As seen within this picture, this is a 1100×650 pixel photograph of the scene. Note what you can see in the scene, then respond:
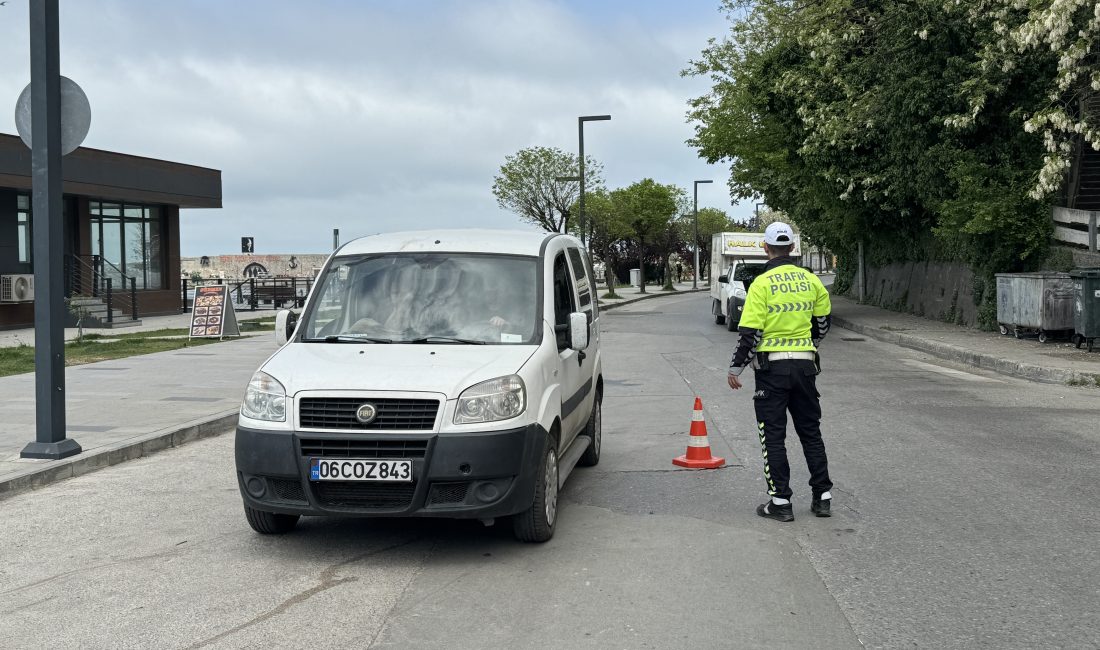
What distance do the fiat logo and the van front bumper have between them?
8 centimetres

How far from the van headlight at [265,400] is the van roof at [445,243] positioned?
1414 millimetres

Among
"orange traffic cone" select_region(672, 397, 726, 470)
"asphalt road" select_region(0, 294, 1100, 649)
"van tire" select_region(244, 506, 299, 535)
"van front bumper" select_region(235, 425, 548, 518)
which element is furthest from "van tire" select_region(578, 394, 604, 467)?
"van tire" select_region(244, 506, 299, 535)

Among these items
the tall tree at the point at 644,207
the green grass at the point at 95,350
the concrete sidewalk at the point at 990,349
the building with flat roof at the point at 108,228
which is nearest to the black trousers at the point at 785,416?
the concrete sidewalk at the point at 990,349

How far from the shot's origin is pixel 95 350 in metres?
19.9

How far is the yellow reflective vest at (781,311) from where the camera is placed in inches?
261

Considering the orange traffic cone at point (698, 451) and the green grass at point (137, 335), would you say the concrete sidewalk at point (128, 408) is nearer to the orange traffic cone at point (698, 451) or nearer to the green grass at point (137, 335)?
the orange traffic cone at point (698, 451)

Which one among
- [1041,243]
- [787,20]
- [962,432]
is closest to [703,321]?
[787,20]

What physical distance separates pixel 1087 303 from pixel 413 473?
46.5 ft

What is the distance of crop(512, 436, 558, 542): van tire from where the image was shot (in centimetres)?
596

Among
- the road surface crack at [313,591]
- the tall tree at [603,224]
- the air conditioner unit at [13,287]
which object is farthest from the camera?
the tall tree at [603,224]

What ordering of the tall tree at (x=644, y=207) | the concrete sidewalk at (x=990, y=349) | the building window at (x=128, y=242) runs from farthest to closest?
1. the tall tree at (x=644, y=207)
2. the building window at (x=128, y=242)
3. the concrete sidewalk at (x=990, y=349)

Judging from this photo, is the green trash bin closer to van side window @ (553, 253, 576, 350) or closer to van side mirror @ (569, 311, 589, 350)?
van side window @ (553, 253, 576, 350)

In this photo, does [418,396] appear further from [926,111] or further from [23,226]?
[23,226]

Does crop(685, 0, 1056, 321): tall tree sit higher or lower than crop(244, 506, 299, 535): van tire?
higher
